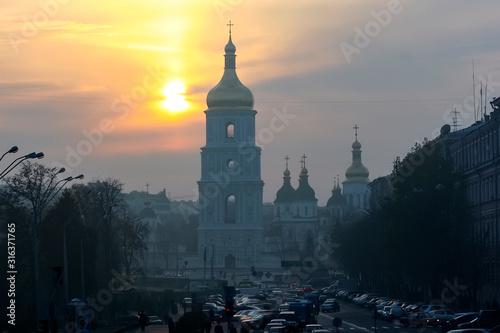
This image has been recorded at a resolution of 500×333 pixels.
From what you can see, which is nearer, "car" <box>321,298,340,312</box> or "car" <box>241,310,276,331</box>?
"car" <box>241,310,276,331</box>

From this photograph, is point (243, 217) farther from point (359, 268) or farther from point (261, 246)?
point (359, 268)

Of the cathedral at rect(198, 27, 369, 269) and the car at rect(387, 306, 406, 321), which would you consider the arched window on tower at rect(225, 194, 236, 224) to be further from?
the car at rect(387, 306, 406, 321)

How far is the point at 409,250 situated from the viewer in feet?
262

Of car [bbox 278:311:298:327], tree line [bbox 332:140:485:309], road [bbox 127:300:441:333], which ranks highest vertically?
tree line [bbox 332:140:485:309]

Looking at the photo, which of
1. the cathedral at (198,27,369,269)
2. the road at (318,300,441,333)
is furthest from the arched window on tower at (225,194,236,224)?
the road at (318,300,441,333)

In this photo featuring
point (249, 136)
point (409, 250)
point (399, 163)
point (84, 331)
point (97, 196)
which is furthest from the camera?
point (249, 136)

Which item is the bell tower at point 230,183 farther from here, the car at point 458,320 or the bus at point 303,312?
the car at point 458,320

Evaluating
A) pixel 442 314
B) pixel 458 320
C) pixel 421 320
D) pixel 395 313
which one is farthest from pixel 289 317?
pixel 395 313

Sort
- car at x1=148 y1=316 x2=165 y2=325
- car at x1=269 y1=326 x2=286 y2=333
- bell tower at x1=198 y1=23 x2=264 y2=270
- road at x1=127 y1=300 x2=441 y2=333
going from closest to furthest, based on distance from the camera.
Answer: car at x1=269 y1=326 x2=286 y2=333, road at x1=127 y1=300 x2=441 y2=333, car at x1=148 y1=316 x2=165 y2=325, bell tower at x1=198 y1=23 x2=264 y2=270

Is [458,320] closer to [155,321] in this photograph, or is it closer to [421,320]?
[421,320]

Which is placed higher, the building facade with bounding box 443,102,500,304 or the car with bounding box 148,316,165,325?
the building facade with bounding box 443,102,500,304

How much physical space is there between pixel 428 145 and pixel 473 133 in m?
2.93

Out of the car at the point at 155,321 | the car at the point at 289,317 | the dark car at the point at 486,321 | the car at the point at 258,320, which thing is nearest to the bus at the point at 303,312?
the car at the point at 258,320

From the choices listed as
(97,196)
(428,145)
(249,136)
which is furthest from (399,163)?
(249,136)
